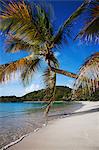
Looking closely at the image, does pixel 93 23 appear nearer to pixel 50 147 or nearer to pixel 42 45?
pixel 42 45

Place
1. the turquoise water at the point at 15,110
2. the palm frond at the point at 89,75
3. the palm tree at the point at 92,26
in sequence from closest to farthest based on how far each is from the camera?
the palm frond at the point at 89,75
the palm tree at the point at 92,26
the turquoise water at the point at 15,110

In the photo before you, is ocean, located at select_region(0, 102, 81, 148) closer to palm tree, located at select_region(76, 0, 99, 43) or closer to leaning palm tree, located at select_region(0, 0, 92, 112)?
leaning palm tree, located at select_region(0, 0, 92, 112)

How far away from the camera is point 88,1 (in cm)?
207

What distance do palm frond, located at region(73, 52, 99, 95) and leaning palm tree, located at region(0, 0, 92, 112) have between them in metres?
0.33

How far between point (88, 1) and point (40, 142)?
2.56 meters

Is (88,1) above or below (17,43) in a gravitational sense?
above

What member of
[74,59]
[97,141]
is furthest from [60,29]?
[97,141]

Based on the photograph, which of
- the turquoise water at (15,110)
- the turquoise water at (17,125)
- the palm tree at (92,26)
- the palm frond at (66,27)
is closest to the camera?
the palm tree at (92,26)

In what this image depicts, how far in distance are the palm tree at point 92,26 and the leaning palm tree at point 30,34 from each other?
5.1 inches

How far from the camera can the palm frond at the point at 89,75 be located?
1.81 m

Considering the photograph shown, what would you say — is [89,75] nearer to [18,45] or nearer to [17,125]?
[18,45]

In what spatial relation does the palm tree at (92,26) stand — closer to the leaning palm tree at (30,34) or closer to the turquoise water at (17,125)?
the leaning palm tree at (30,34)

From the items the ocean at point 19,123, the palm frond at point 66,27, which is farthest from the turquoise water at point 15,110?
the palm frond at point 66,27

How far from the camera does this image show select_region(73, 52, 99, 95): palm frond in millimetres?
1811
